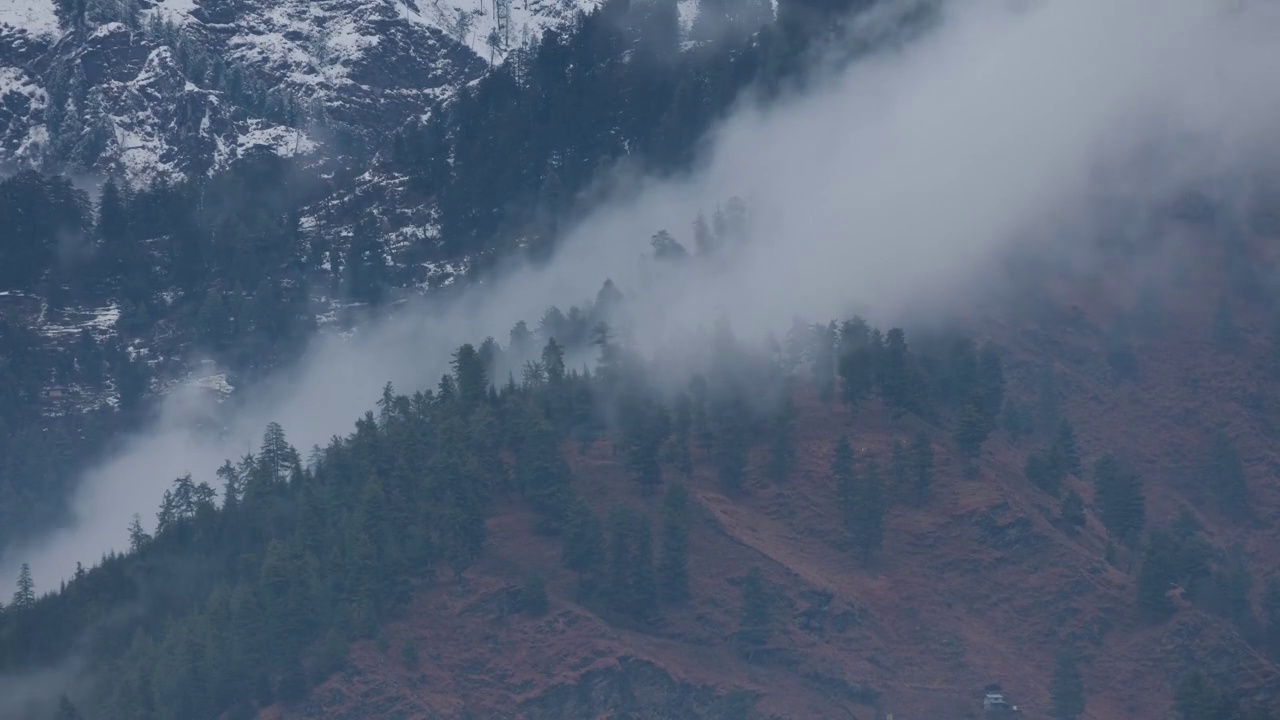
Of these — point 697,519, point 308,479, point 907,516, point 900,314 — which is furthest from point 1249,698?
point 308,479

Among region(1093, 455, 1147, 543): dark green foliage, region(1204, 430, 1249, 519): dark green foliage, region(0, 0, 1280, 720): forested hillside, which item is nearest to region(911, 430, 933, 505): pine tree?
region(0, 0, 1280, 720): forested hillside

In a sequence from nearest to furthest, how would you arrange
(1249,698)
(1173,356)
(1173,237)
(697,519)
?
1. (1249,698)
2. (697,519)
3. (1173,356)
4. (1173,237)

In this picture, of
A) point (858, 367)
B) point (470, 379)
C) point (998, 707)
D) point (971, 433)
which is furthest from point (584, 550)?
point (971, 433)

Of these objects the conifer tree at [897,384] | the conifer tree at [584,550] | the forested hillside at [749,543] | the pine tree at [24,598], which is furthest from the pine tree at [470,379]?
the pine tree at [24,598]

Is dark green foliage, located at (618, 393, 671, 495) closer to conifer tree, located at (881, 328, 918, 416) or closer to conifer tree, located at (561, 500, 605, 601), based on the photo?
conifer tree, located at (561, 500, 605, 601)

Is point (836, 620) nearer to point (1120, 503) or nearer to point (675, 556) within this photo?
point (675, 556)

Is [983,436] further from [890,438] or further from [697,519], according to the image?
[697,519]

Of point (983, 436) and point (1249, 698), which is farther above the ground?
point (983, 436)
